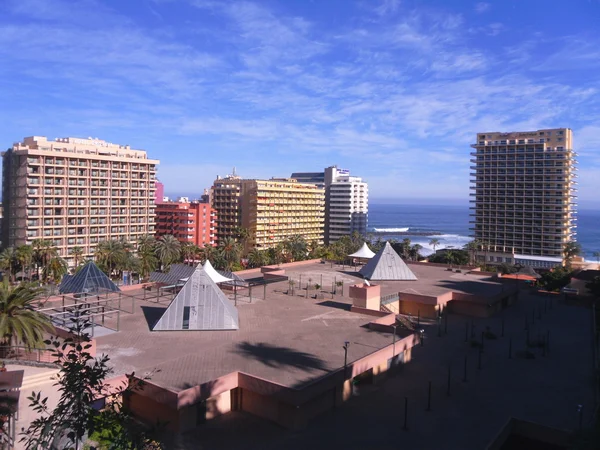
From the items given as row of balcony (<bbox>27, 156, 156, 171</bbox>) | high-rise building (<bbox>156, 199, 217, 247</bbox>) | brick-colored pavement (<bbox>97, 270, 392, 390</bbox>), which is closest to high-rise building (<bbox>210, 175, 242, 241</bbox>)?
high-rise building (<bbox>156, 199, 217, 247</bbox>)

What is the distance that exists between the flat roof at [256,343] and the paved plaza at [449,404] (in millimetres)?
1931

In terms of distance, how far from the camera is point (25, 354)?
2014 cm

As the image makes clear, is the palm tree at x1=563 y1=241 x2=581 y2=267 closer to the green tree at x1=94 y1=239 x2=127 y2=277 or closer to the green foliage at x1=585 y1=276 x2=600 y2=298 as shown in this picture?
the green foliage at x1=585 y1=276 x2=600 y2=298

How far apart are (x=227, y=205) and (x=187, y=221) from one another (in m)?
12.5

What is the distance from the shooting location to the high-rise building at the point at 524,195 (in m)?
98.4

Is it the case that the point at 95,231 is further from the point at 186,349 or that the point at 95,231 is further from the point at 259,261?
the point at 186,349

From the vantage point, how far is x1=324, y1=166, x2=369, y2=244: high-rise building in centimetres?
13050

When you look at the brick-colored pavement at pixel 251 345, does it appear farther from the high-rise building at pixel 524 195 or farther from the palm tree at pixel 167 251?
the high-rise building at pixel 524 195

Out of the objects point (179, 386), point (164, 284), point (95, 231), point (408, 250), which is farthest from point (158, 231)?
point (179, 386)

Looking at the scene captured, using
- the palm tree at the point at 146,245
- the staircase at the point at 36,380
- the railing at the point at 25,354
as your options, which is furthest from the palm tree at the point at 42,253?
the staircase at the point at 36,380

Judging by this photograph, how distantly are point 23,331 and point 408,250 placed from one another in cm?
6781

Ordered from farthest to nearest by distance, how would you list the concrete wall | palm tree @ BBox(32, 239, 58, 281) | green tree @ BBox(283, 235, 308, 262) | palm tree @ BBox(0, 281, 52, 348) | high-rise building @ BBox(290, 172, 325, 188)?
high-rise building @ BBox(290, 172, 325, 188)
green tree @ BBox(283, 235, 308, 262)
palm tree @ BBox(32, 239, 58, 281)
the concrete wall
palm tree @ BBox(0, 281, 52, 348)

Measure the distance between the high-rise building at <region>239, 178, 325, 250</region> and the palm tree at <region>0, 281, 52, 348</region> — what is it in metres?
83.3

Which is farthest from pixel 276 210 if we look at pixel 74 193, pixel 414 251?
pixel 74 193
